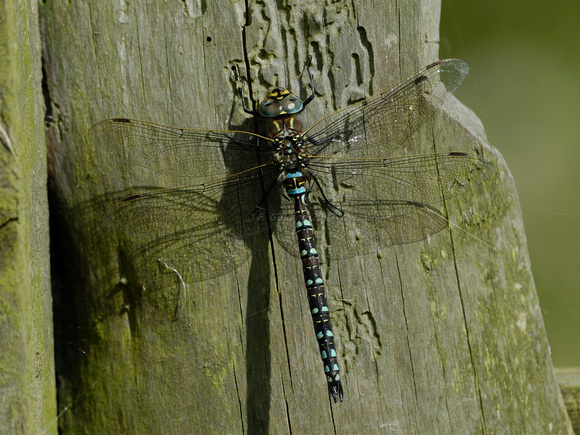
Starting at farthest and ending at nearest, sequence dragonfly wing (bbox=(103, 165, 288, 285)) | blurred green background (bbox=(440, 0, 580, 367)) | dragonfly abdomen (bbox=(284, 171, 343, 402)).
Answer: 1. blurred green background (bbox=(440, 0, 580, 367))
2. dragonfly wing (bbox=(103, 165, 288, 285))
3. dragonfly abdomen (bbox=(284, 171, 343, 402))

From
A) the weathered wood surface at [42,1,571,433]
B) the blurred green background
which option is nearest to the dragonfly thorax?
the weathered wood surface at [42,1,571,433]

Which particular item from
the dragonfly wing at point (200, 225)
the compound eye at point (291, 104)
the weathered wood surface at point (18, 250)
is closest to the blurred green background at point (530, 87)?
the compound eye at point (291, 104)

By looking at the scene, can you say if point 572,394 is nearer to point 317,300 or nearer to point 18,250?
point 317,300

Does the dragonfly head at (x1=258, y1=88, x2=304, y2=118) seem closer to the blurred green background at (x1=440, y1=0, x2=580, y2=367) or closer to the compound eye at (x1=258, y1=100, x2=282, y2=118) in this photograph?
the compound eye at (x1=258, y1=100, x2=282, y2=118)

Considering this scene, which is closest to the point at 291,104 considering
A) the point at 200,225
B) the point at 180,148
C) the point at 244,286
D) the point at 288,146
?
the point at 288,146

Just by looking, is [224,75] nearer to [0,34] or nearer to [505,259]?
[0,34]

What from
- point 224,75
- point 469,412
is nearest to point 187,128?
point 224,75
